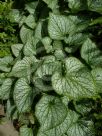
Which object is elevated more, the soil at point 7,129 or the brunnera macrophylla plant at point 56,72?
the brunnera macrophylla plant at point 56,72

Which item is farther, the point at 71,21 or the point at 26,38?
the point at 26,38

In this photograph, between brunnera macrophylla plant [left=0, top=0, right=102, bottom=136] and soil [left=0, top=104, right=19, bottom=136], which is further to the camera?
soil [left=0, top=104, right=19, bottom=136]

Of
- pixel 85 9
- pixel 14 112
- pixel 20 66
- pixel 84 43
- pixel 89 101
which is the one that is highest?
pixel 85 9

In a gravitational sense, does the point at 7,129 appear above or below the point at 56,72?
below

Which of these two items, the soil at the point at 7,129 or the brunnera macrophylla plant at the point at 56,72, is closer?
the brunnera macrophylla plant at the point at 56,72

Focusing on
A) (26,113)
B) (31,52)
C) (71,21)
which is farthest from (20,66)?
(71,21)

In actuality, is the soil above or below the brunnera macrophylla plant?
below

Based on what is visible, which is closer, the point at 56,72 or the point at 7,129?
the point at 56,72

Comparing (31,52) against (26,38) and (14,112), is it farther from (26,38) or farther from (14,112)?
(14,112)
